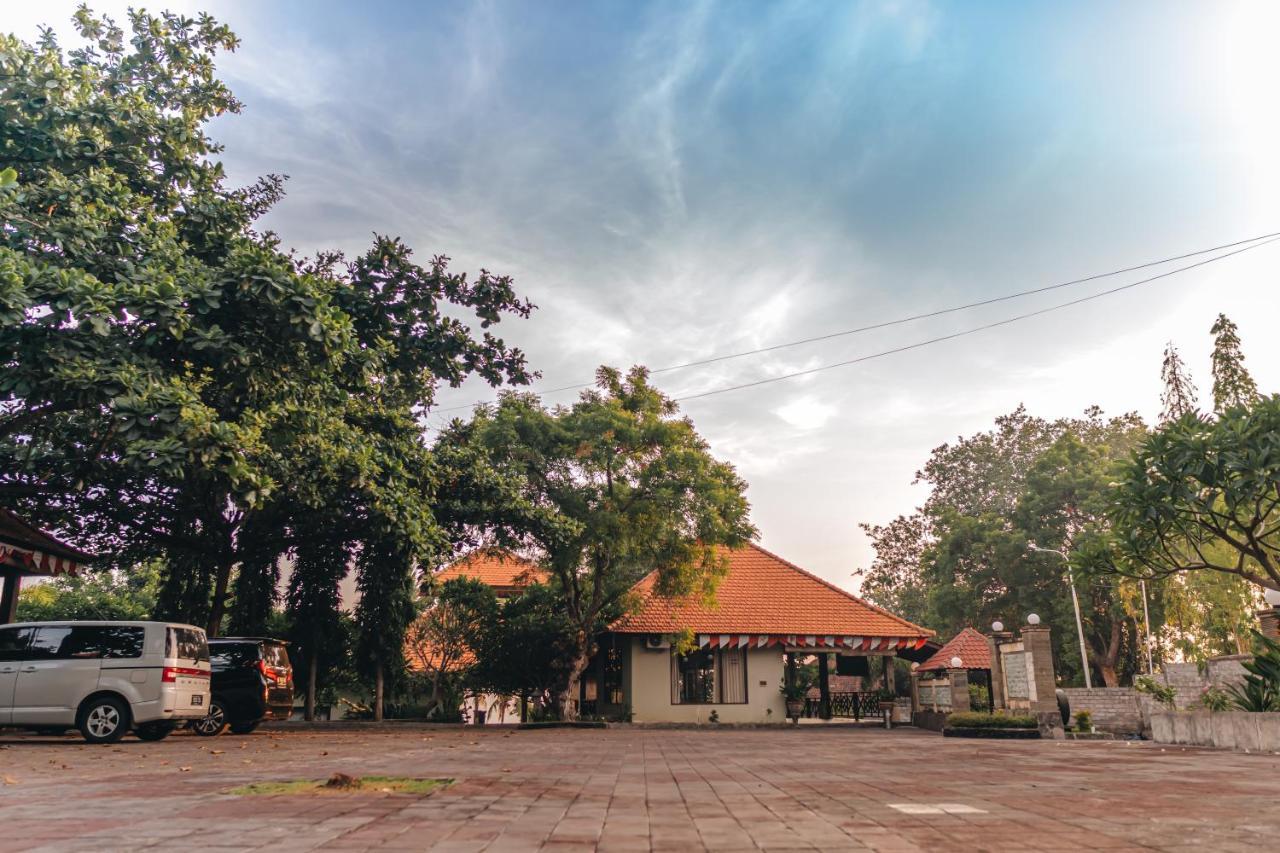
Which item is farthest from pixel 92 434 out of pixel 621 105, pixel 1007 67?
A: pixel 1007 67

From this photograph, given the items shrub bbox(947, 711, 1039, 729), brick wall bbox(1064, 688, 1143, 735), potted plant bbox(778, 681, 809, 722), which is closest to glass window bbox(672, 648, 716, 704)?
potted plant bbox(778, 681, 809, 722)

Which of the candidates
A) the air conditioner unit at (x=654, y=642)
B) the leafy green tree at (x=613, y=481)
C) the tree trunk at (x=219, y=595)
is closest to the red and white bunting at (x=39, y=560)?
the tree trunk at (x=219, y=595)

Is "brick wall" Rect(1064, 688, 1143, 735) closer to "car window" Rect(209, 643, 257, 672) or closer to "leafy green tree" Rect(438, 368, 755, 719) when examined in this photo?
"leafy green tree" Rect(438, 368, 755, 719)

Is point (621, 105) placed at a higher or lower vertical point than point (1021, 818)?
higher

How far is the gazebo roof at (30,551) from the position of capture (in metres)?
14.8

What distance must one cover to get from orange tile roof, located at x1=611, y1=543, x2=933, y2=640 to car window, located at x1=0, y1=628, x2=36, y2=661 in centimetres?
1528

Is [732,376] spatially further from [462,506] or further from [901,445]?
[462,506]

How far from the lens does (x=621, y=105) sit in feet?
48.5

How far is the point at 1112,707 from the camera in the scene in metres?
18.1

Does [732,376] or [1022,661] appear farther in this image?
[732,376]

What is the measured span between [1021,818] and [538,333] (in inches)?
559

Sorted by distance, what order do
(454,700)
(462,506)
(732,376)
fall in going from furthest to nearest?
(454,700) < (732,376) < (462,506)

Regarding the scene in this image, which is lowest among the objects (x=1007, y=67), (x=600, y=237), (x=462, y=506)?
(x=462, y=506)

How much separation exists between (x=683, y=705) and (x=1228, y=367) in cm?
2243
